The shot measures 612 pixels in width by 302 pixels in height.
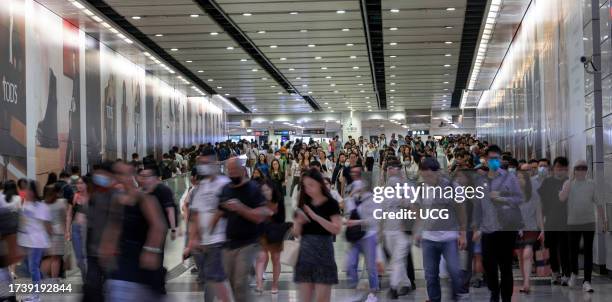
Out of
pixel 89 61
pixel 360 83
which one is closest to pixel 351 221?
pixel 89 61

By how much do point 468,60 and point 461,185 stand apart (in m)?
22.2

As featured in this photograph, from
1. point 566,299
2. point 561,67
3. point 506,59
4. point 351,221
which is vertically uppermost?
point 506,59

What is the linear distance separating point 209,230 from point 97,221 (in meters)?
2.07

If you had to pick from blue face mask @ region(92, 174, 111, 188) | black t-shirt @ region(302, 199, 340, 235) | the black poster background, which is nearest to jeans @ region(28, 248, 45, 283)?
blue face mask @ region(92, 174, 111, 188)

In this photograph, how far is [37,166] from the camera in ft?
64.1

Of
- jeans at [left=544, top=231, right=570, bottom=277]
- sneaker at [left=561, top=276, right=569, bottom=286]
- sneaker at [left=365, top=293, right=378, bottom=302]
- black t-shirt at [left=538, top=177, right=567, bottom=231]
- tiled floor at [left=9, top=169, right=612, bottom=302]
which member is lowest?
tiled floor at [left=9, top=169, right=612, bottom=302]

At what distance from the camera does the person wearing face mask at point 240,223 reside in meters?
7.68

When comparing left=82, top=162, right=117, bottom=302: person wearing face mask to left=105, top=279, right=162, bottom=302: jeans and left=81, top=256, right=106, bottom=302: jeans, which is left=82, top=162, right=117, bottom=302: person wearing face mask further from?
left=105, top=279, right=162, bottom=302: jeans

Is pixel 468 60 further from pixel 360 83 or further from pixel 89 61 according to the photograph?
pixel 89 61

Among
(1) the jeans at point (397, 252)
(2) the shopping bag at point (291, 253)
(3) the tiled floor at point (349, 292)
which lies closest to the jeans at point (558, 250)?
(3) the tiled floor at point (349, 292)

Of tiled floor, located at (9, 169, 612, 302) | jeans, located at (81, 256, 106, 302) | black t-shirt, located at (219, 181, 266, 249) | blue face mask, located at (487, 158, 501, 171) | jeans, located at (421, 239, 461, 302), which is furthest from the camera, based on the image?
tiled floor, located at (9, 169, 612, 302)

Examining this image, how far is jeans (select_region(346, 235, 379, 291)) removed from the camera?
1027 centimetres

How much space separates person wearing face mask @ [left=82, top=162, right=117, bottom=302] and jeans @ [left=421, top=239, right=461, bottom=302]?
11.1ft

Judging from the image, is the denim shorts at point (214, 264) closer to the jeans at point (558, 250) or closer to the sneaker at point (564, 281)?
the jeans at point (558, 250)
